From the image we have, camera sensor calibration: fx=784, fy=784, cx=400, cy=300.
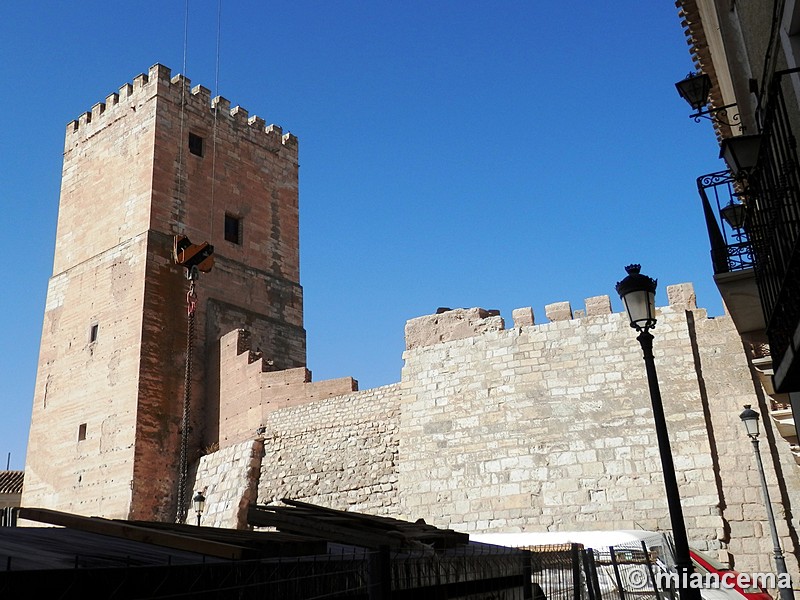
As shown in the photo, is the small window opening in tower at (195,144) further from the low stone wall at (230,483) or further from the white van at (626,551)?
the white van at (626,551)

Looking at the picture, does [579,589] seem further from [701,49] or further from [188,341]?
[188,341]

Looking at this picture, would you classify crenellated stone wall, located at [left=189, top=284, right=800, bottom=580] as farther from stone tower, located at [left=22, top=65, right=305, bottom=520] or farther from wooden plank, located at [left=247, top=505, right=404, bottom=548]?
wooden plank, located at [left=247, top=505, right=404, bottom=548]

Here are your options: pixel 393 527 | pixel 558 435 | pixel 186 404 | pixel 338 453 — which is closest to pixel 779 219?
pixel 393 527

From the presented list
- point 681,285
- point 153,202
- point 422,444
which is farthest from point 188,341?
point 681,285

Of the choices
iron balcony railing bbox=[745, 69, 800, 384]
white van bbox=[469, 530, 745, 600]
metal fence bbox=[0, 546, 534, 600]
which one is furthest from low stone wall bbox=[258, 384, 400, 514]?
metal fence bbox=[0, 546, 534, 600]

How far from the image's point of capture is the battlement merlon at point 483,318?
13.7 meters

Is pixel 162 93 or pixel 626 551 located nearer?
pixel 626 551

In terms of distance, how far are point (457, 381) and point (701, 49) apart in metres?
7.40

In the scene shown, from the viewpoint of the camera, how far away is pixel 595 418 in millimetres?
13742

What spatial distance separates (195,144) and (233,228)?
8.93 ft

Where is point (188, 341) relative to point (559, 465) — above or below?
above

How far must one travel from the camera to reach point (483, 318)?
15.8 m

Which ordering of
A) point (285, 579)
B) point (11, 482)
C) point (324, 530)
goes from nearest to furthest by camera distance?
1. point (285, 579)
2. point (324, 530)
3. point (11, 482)

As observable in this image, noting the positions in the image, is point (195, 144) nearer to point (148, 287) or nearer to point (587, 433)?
point (148, 287)
